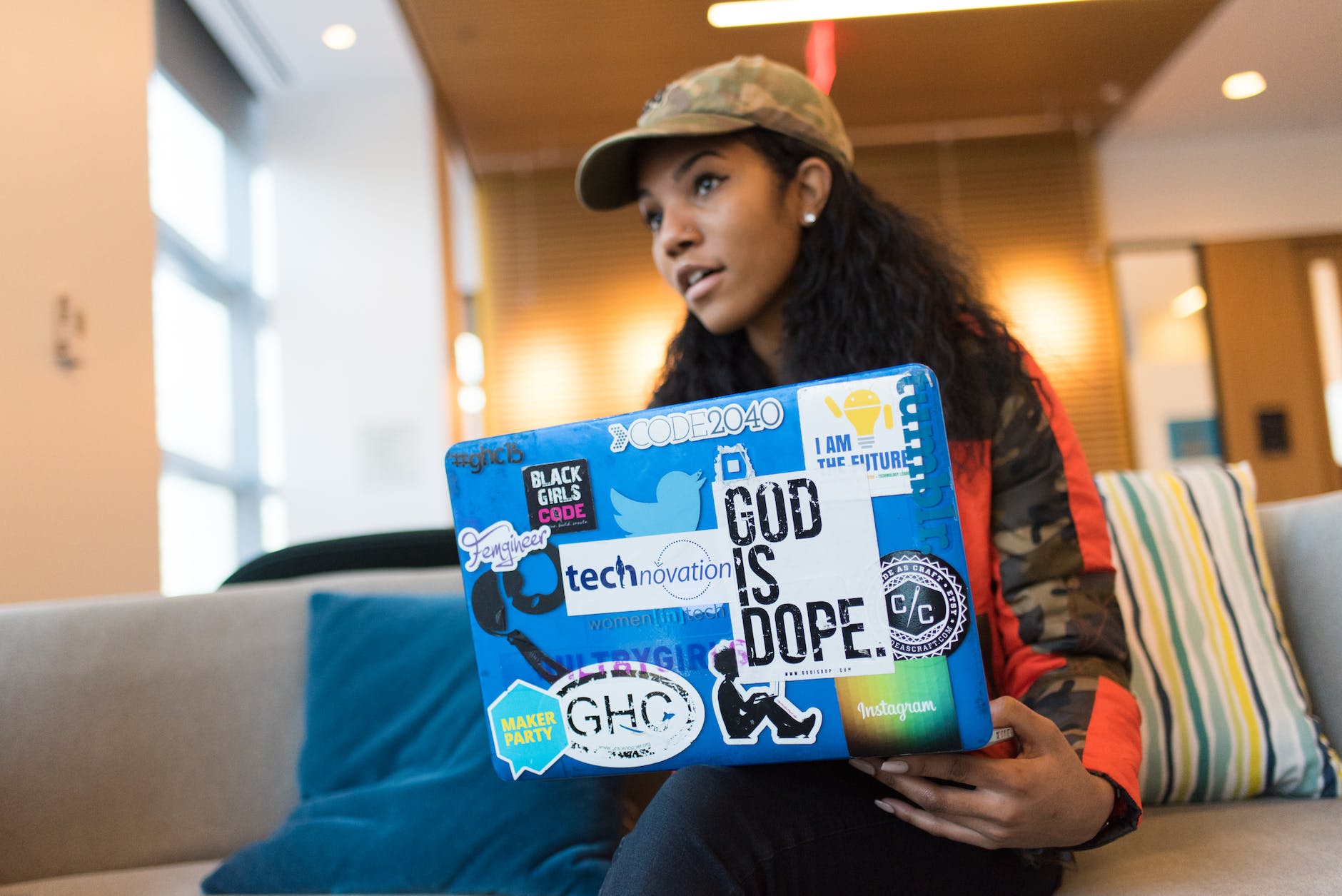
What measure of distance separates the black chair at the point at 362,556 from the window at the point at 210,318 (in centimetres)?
157

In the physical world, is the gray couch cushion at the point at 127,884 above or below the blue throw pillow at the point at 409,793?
below

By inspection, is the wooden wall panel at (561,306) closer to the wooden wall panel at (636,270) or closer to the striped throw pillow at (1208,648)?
the wooden wall panel at (636,270)

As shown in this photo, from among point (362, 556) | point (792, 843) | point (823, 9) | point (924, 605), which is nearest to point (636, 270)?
point (823, 9)

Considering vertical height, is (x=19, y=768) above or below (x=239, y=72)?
below

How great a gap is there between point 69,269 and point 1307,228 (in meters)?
5.03

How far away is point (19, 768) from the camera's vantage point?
1.38 m

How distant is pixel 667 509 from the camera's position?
29.4 inches

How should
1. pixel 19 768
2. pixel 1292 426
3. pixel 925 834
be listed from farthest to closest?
pixel 1292 426, pixel 19 768, pixel 925 834

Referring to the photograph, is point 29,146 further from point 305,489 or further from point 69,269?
point 305,489

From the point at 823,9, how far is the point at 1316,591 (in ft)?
10.1

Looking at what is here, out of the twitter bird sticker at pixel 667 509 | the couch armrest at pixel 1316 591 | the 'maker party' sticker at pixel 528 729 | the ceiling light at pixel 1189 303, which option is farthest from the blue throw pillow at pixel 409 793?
the ceiling light at pixel 1189 303

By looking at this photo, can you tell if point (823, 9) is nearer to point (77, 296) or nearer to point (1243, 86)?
point (1243, 86)

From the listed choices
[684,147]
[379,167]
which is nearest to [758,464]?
[684,147]

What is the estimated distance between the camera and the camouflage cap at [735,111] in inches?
46.4
